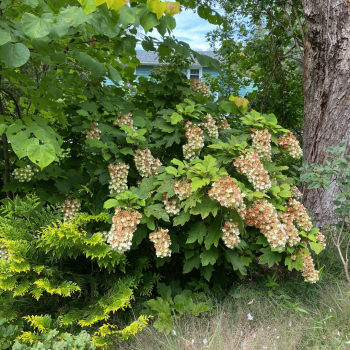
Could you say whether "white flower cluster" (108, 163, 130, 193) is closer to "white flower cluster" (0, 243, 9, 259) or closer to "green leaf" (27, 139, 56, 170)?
"green leaf" (27, 139, 56, 170)

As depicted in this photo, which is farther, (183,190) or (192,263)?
(192,263)

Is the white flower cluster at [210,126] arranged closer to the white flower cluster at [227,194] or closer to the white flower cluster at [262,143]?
the white flower cluster at [262,143]

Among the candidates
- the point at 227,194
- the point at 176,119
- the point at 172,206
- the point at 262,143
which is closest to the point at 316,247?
the point at 262,143

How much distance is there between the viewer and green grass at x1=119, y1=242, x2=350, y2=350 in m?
1.93

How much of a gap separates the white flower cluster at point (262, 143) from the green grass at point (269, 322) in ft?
3.64

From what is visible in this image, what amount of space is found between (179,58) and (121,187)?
1.89 meters

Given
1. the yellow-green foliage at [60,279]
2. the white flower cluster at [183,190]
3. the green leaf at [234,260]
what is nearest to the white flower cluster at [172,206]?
the white flower cluster at [183,190]

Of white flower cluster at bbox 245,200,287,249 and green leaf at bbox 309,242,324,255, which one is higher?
white flower cluster at bbox 245,200,287,249

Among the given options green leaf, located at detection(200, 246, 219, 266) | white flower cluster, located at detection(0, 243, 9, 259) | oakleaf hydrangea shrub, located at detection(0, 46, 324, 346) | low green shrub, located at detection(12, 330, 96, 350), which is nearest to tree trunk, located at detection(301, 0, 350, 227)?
oakleaf hydrangea shrub, located at detection(0, 46, 324, 346)

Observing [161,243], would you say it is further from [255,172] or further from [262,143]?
[262,143]

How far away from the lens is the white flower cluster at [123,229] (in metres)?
1.86

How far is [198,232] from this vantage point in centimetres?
217

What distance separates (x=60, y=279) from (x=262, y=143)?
184 centimetres

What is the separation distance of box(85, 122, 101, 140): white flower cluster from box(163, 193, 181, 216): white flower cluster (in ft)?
2.78
